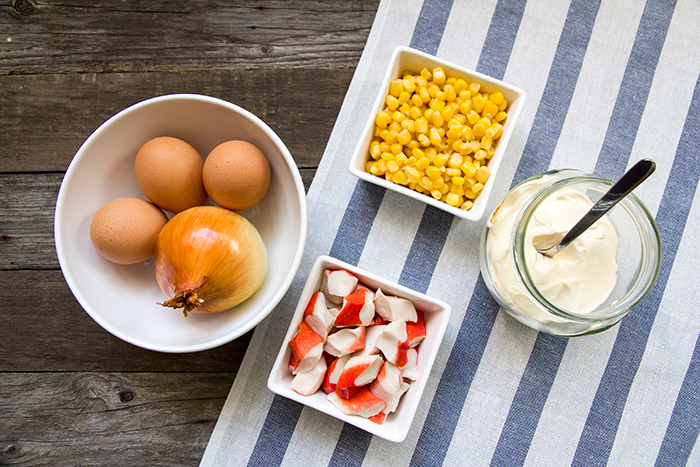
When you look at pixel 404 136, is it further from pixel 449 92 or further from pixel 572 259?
pixel 572 259

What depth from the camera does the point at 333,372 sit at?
78 cm

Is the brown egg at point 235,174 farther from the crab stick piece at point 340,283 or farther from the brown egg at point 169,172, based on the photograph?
the crab stick piece at point 340,283

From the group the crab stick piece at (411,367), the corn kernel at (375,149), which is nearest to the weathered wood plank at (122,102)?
the corn kernel at (375,149)

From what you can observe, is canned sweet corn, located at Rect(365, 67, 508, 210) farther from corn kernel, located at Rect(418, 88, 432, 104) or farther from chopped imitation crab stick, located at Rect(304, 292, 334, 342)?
chopped imitation crab stick, located at Rect(304, 292, 334, 342)

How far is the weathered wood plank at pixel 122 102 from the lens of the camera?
3.00 ft

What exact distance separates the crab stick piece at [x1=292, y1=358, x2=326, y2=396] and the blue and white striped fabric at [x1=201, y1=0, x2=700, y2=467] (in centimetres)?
12

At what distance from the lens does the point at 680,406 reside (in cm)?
88

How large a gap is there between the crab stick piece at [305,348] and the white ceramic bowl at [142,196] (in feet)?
0.36

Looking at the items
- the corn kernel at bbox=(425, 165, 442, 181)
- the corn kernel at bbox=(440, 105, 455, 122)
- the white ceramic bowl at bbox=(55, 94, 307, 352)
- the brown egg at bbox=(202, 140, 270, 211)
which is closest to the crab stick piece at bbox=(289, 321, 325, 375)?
the white ceramic bowl at bbox=(55, 94, 307, 352)

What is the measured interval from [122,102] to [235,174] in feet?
1.38

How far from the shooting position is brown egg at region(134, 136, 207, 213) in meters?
0.69

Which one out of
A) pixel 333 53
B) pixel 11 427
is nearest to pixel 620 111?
pixel 333 53

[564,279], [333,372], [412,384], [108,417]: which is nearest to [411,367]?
[412,384]

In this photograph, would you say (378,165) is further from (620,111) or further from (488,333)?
(620,111)
